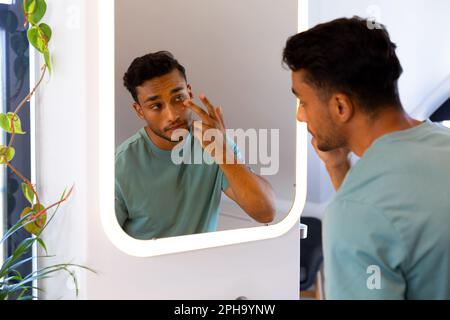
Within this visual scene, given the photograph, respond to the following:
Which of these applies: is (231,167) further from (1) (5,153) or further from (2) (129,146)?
(1) (5,153)

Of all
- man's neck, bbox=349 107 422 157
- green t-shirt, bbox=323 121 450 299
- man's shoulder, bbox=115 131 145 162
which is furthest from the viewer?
man's shoulder, bbox=115 131 145 162

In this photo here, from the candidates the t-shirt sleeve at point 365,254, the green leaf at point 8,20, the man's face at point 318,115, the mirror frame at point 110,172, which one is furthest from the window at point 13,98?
the t-shirt sleeve at point 365,254

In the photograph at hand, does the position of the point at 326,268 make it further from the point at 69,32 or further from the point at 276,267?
the point at 69,32

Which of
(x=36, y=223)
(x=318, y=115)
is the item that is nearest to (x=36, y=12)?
(x=36, y=223)

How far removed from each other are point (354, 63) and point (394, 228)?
0.27m

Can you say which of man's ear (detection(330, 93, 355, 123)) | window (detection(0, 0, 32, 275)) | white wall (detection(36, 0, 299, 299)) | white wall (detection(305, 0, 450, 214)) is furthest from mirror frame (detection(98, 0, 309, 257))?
white wall (detection(305, 0, 450, 214))

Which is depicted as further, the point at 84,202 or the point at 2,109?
the point at 2,109

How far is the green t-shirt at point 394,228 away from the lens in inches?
25.5

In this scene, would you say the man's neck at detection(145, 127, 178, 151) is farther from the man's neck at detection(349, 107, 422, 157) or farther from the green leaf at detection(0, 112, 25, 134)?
the man's neck at detection(349, 107, 422, 157)

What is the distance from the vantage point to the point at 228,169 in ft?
3.34

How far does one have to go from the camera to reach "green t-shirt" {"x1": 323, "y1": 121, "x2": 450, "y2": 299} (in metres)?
0.65

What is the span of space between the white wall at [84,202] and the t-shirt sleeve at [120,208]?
37mm

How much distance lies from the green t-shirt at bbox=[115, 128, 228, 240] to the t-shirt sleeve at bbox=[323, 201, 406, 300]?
1.18 feet

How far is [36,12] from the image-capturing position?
35.3 inches
